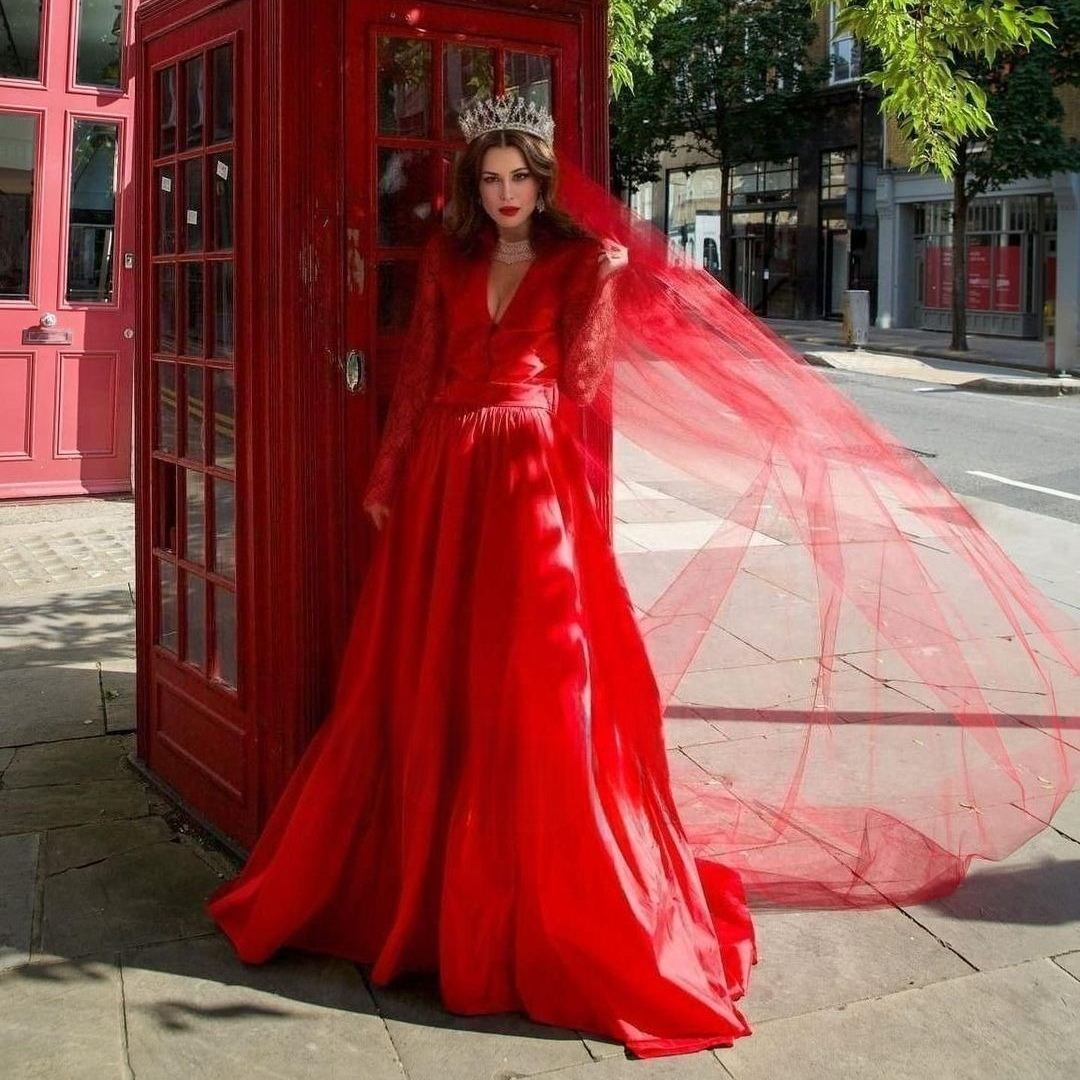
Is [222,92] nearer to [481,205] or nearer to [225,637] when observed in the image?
Answer: [481,205]

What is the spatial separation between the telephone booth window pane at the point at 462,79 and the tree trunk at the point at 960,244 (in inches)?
807

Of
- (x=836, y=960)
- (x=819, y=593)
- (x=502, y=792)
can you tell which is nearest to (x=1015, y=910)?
(x=836, y=960)

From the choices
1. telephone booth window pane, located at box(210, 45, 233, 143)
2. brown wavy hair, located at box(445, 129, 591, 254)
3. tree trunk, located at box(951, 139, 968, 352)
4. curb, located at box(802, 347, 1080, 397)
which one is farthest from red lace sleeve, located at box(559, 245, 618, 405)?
tree trunk, located at box(951, 139, 968, 352)

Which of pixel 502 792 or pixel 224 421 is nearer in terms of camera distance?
pixel 502 792

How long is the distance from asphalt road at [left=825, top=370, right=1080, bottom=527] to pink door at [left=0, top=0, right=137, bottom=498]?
18.0ft

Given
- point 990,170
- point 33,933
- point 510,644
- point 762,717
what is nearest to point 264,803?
point 33,933

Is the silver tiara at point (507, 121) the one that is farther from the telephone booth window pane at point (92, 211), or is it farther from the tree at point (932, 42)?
the telephone booth window pane at point (92, 211)

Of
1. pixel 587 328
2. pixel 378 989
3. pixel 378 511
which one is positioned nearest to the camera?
pixel 378 989

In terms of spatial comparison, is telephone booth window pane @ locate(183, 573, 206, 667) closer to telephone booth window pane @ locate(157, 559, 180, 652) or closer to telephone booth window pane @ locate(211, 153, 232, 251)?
telephone booth window pane @ locate(157, 559, 180, 652)

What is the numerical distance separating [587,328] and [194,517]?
154 centimetres

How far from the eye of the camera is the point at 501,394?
10.7 ft

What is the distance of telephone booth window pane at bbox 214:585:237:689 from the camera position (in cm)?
397

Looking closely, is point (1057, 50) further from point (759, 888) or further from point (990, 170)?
point (759, 888)

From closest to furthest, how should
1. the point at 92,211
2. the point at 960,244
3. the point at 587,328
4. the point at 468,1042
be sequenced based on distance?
1. the point at 468,1042
2. the point at 587,328
3. the point at 92,211
4. the point at 960,244
